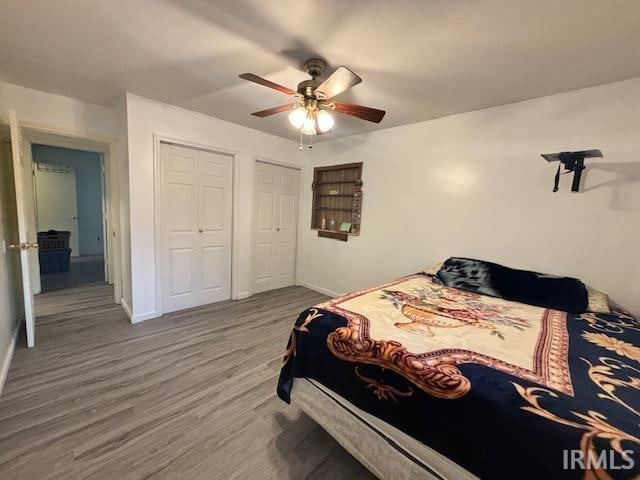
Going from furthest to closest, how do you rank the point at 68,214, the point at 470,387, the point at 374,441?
the point at 68,214 < the point at 374,441 < the point at 470,387

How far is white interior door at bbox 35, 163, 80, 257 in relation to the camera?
17.6ft

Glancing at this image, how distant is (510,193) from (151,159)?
11.9 ft

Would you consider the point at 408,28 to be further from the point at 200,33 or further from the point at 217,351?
the point at 217,351

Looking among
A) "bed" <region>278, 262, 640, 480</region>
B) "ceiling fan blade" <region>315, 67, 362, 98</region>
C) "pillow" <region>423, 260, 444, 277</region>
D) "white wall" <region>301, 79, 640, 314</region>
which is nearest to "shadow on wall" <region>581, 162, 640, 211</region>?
"white wall" <region>301, 79, 640, 314</region>

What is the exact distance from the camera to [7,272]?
2.34 metres

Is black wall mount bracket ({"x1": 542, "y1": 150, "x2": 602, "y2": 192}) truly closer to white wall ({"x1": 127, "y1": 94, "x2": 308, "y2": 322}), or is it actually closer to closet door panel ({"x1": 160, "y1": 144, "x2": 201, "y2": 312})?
white wall ({"x1": 127, "y1": 94, "x2": 308, "y2": 322})

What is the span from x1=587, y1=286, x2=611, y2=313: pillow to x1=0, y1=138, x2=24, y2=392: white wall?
13.7ft

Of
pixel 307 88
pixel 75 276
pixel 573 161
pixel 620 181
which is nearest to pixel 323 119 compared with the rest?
pixel 307 88

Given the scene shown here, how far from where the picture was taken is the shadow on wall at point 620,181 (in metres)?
1.90

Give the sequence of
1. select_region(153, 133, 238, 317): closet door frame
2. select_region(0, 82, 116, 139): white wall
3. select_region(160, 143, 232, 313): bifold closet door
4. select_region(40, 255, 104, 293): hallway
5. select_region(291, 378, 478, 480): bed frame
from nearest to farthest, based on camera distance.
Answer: select_region(291, 378, 478, 480): bed frame → select_region(0, 82, 116, 139): white wall → select_region(153, 133, 238, 317): closet door frame → select_region(160, 143, 232, 313): bifold closet door → select_region(40, 255, 104, 293): hallway

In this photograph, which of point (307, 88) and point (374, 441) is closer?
point (374, 441)

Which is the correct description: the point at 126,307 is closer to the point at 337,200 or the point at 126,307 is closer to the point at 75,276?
the point at 75,276

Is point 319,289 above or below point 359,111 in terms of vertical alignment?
below

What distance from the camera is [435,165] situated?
288cm
